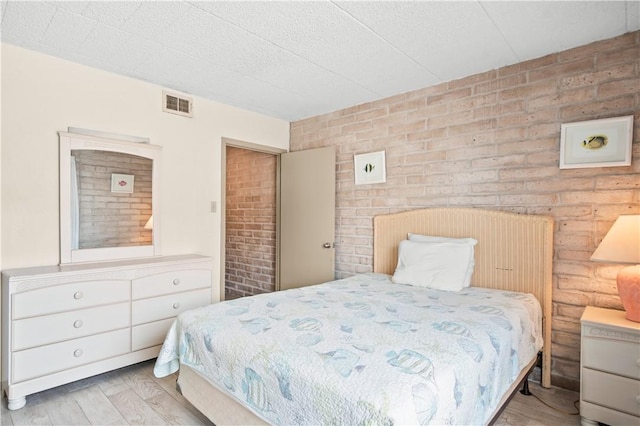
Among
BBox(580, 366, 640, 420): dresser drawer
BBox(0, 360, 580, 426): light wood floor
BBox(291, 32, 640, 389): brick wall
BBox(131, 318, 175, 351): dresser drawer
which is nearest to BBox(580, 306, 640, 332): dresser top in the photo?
BBox(291, 32, 640, 389): brick wall

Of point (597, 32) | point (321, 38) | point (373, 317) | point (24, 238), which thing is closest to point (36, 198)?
point (24, 238)

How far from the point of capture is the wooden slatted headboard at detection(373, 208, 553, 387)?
8.23 ft

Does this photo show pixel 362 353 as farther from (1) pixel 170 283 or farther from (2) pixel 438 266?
(1) pixel 170 283

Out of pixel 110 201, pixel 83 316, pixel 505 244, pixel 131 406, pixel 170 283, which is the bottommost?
pixel 131 406

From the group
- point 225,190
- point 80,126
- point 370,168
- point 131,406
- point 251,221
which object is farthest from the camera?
point 251,221

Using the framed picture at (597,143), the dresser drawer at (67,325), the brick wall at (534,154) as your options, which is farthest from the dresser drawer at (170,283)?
the framed picture at (597,143)

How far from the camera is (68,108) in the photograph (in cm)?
270

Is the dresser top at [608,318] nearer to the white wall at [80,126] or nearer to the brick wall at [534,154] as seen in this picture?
the brick wall at [534,154]

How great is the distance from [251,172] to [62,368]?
123 inches

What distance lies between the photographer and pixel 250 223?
16.2 ft

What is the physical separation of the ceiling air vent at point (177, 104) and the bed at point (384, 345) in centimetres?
204

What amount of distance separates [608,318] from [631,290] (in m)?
0.20

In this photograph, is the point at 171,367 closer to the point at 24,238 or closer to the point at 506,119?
the point at 24,238

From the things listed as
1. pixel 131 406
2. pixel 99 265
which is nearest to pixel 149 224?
pixel 99 265
